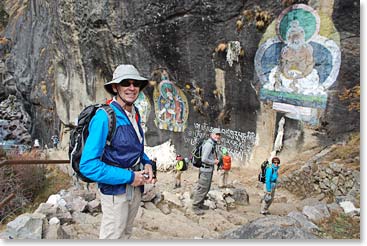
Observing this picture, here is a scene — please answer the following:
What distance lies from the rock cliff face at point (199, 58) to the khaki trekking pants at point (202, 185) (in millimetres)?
4252

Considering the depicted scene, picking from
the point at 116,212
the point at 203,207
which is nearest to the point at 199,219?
the point at 203,207

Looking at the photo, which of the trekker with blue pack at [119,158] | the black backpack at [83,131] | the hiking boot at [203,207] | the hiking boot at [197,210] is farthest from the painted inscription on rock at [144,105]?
the black backpack at [83,131]

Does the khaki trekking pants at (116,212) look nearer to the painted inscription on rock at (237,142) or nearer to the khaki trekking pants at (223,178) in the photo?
the khaki trekking pants at (223,178)

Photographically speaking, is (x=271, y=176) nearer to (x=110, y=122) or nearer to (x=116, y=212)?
(x=116, y=212)

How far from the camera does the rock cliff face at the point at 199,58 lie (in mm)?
9133

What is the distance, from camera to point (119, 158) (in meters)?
2.73

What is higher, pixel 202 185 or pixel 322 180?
pixel 202 185

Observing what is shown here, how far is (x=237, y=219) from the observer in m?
6.43

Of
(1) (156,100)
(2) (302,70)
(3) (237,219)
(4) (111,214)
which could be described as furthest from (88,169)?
(1) (156,100)

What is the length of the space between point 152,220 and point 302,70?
5980 millimetres

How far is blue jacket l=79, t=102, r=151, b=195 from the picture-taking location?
2588mm

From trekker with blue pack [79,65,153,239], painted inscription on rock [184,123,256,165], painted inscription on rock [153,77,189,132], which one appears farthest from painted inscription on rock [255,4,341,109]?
trekker with blue pack [79,65,153,239]

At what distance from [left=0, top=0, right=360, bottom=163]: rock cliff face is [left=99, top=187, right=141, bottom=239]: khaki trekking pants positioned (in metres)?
7.60

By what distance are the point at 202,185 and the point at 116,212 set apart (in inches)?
151
